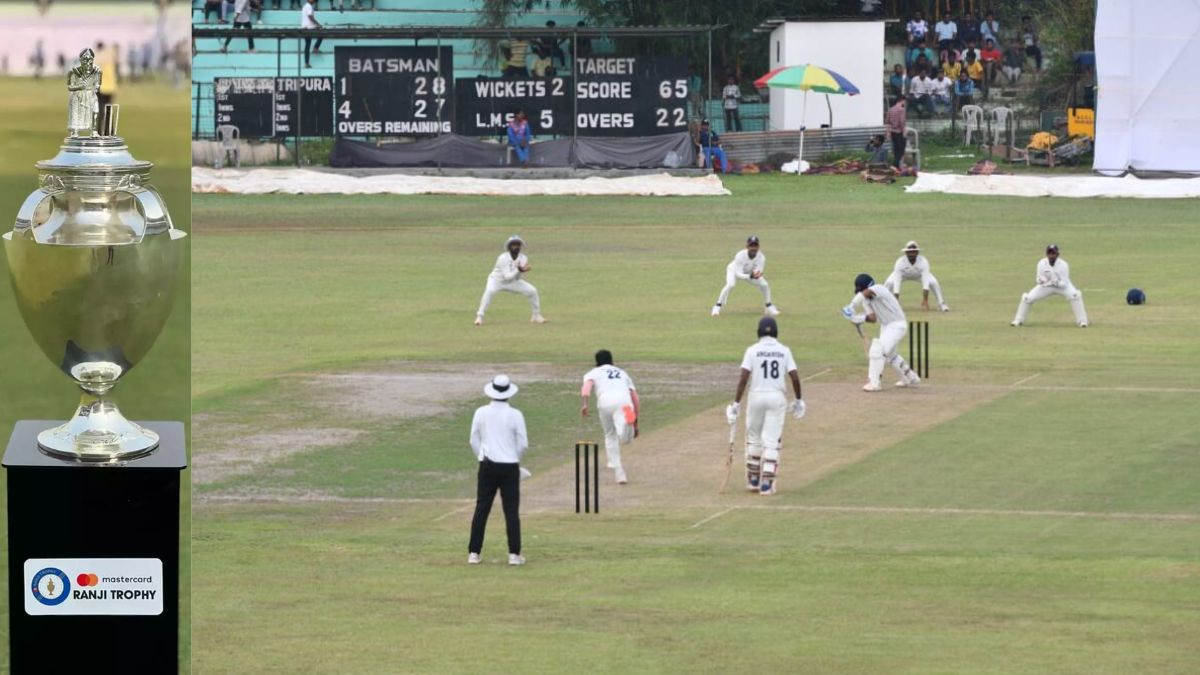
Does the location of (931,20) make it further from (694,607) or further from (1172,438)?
(694,607)

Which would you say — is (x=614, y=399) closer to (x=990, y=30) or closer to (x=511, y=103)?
(x=511, y=103)

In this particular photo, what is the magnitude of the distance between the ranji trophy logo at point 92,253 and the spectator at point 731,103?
55.3 m

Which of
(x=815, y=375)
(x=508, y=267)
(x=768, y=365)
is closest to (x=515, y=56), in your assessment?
(x=508, y=267)

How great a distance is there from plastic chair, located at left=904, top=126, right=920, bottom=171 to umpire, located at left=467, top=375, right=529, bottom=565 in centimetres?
4036

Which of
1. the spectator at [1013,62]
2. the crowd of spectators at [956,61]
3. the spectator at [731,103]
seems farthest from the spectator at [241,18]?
the spectator at [1013,62]

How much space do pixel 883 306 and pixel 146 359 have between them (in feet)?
55.4

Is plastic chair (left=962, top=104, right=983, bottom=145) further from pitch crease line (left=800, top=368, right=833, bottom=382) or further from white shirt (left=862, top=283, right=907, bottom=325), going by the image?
white shirt (left=862, top=283, right=907, bottom=325)

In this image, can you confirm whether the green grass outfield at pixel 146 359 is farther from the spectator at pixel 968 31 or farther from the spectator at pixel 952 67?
the spectator at pixel 968 31

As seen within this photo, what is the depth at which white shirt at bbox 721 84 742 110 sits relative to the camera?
199 feet

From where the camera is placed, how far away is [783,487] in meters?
22.0

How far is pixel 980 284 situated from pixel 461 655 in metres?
25.4

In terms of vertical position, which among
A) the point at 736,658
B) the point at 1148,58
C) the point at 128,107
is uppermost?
the point at 1148,58

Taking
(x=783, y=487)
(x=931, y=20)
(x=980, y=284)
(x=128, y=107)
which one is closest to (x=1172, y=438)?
(x=783, y=487)

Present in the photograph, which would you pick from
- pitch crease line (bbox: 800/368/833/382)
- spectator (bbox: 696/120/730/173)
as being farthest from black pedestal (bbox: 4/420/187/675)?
spectator (bbox: 696/120/730/173)
